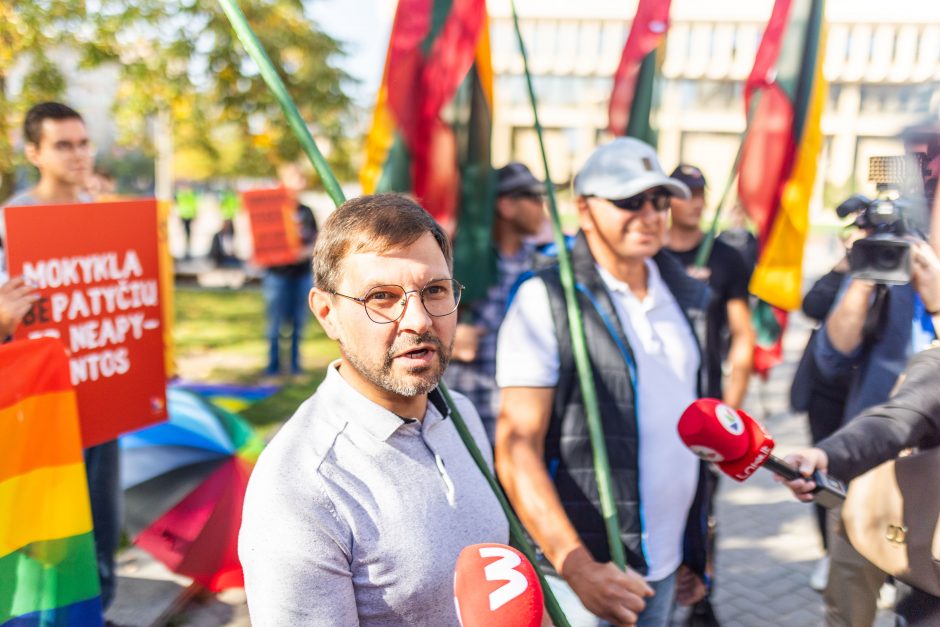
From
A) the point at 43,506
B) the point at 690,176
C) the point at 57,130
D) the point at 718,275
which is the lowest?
the point at 43,506

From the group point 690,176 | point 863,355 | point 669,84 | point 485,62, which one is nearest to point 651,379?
point 863,355

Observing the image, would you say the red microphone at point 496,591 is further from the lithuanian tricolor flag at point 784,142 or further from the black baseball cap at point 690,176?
the lithuanian tricolor flag at point 784,142

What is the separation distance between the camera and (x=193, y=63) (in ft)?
31.1

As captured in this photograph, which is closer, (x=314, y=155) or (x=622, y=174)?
(x=314, y=155)

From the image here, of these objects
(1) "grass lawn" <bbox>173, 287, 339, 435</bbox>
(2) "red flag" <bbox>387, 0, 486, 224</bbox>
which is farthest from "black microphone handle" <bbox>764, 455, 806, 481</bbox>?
(1) "grass lawn" <bbox>173, 287, 339, 435</bbox>

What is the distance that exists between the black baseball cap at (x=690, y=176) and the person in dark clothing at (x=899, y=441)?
2387mm

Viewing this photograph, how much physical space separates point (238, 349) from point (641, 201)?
8.10 metres

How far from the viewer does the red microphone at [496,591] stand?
124cm

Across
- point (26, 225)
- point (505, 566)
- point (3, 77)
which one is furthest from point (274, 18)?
point (505, 566)

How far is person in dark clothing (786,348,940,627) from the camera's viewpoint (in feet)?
6.51

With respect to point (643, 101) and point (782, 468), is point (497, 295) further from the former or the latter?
point (782, 468)

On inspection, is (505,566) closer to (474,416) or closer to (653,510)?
(474,416)

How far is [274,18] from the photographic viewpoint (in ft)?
34.8

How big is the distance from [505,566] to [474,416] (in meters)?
0.70
